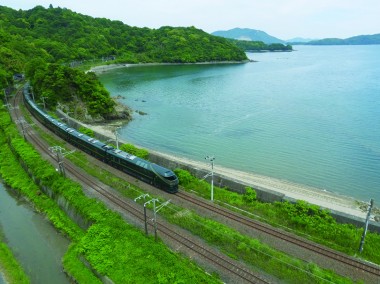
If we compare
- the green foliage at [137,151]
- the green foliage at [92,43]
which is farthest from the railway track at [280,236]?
the green foliage at [92,43]

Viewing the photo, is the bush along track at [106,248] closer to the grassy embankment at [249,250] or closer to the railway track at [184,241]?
the railway track at [184,241]

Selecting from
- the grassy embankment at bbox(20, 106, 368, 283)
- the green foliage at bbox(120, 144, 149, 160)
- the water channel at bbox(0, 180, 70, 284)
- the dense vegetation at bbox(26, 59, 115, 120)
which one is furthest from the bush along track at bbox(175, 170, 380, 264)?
the dense vegetation at bbox(26, 59, 115, 120)

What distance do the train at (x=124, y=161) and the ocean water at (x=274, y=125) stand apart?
48.7 ft

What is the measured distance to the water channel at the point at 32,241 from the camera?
76.4ft

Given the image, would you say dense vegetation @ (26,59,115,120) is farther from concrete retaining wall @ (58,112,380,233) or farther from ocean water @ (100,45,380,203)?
concrete retaining wall @ (58,112,380,233)

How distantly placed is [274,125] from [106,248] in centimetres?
5163

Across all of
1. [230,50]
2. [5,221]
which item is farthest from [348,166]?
[230,50]

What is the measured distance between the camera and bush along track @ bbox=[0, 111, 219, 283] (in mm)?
19375

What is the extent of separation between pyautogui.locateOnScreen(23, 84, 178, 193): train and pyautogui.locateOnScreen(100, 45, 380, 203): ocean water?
14850mm

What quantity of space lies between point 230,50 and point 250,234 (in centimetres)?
18875

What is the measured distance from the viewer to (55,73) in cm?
6600

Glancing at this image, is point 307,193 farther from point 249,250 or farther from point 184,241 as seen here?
point 184,241

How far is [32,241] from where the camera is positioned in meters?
27.1

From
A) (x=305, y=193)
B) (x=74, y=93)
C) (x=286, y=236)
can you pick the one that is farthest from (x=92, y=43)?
(x=286, y=236)
